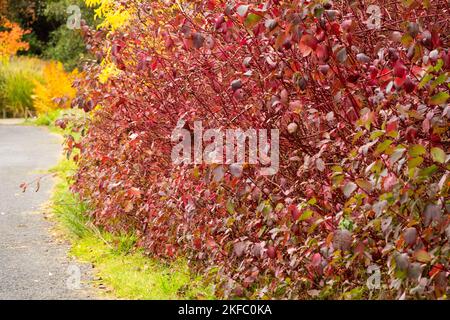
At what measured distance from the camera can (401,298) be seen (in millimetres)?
3525

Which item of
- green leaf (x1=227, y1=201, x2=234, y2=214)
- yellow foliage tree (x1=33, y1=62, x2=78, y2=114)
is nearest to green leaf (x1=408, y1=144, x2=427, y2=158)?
green leaf (x1=227, y1=201, x2=234, y2=214)

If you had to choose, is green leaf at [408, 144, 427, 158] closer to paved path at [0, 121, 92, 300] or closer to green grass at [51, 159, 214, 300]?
green grass at [51, 159, 214, 300]

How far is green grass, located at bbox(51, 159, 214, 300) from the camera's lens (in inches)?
206

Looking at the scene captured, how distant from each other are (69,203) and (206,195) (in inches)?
144

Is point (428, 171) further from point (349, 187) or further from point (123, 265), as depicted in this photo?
point (123, 265)

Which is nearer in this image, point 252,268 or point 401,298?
point 401,298

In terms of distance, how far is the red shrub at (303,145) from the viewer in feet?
11.3

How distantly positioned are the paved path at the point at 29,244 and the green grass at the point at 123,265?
0.17 metres

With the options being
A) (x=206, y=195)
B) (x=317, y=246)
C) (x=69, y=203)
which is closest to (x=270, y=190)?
(x=206, y=195)

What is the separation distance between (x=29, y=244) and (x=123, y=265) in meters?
A: 1.45

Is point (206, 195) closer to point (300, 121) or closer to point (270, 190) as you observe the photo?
point (270, 190)

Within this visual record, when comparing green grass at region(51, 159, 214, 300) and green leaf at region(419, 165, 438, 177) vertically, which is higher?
green leaf at region(419, 165, 438, 177)

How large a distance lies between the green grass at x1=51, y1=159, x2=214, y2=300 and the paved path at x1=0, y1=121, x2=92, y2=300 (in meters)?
0.17
